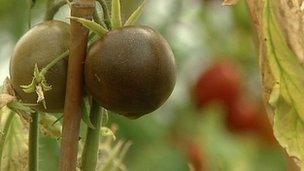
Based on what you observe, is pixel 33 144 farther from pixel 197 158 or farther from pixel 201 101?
pixel 201 101

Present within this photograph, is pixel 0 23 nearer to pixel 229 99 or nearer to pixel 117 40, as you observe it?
pixel 229 99

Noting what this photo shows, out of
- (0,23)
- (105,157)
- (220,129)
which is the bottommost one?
(220,129)

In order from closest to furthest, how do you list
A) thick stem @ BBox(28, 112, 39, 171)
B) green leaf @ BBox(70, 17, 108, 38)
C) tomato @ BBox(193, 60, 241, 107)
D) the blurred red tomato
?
green leaf @ BBox(70, 17, 108, 38), thick stem @ BBox(28, 112, 39, 171), the blurred red tomato, tomato @ BBox(193, 60, 241, 107)

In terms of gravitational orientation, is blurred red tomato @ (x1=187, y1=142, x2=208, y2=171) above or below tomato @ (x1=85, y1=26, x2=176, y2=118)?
below

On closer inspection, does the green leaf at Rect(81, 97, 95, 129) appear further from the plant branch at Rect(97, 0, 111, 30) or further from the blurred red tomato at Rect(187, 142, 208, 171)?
the blurred red tomato at Rect(187, 142, 208, 171)

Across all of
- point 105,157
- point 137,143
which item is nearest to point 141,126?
point 137,143

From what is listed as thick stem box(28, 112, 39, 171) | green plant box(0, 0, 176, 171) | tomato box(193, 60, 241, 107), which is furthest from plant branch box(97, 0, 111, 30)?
tomato box(193, 60, 241, 107)

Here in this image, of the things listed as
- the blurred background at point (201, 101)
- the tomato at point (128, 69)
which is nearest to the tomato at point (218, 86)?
the blurred background at point (201, 101)
